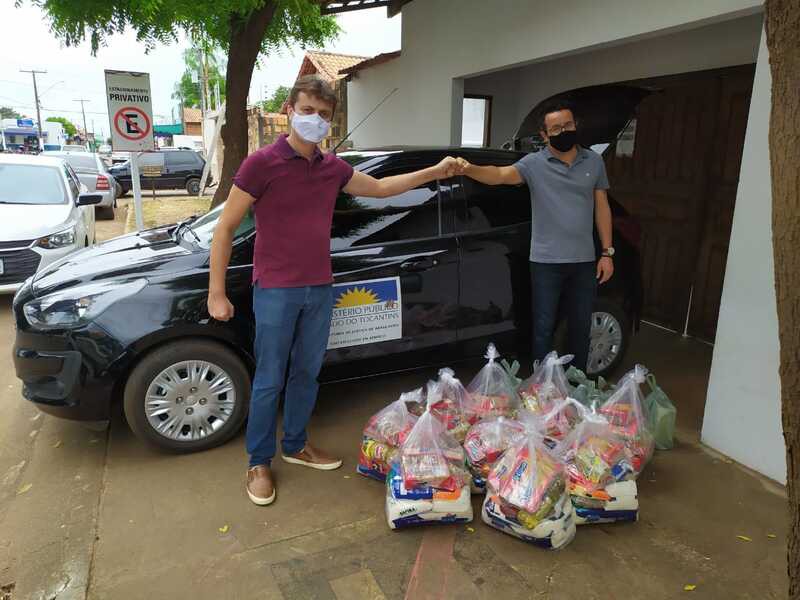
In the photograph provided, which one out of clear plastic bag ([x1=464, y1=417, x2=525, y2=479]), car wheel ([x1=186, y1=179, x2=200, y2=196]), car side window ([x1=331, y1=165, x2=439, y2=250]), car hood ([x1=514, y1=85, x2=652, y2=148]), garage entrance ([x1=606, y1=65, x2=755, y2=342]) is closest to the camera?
clear plastic bag ([x1=464, y1=417, x2=525, y2=479])

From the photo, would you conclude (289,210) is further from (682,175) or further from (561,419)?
(682,175)

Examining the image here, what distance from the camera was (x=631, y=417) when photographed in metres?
2.95

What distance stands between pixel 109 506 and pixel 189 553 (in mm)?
604

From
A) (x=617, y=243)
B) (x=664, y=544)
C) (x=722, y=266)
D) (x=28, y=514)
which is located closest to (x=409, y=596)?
(x=664, y=544)

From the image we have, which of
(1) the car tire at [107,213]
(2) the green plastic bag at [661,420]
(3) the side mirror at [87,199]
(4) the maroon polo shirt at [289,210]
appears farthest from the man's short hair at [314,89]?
(1) the car tire at [107,213]

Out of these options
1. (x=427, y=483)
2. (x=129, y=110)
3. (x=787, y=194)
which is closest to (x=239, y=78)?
(x=129, y=110)

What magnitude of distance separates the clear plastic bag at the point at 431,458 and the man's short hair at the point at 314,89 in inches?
57.7

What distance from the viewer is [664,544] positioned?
2.57 metres

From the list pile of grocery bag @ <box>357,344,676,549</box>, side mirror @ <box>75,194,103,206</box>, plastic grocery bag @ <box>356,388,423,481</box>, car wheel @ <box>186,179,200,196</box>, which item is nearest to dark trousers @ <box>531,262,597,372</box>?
pile of grocery bag @ <box>357,344,676,549</box>

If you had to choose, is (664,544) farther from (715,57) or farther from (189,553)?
(715,57)

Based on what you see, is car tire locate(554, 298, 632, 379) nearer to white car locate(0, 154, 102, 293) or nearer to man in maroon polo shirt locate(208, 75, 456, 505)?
man in maroon polo shirt locate(208, 75, 456, 505)

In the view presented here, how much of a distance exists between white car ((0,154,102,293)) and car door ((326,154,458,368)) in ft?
13.6

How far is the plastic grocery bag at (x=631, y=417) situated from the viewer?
2.90 m

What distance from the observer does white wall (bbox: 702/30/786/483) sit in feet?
9.39
